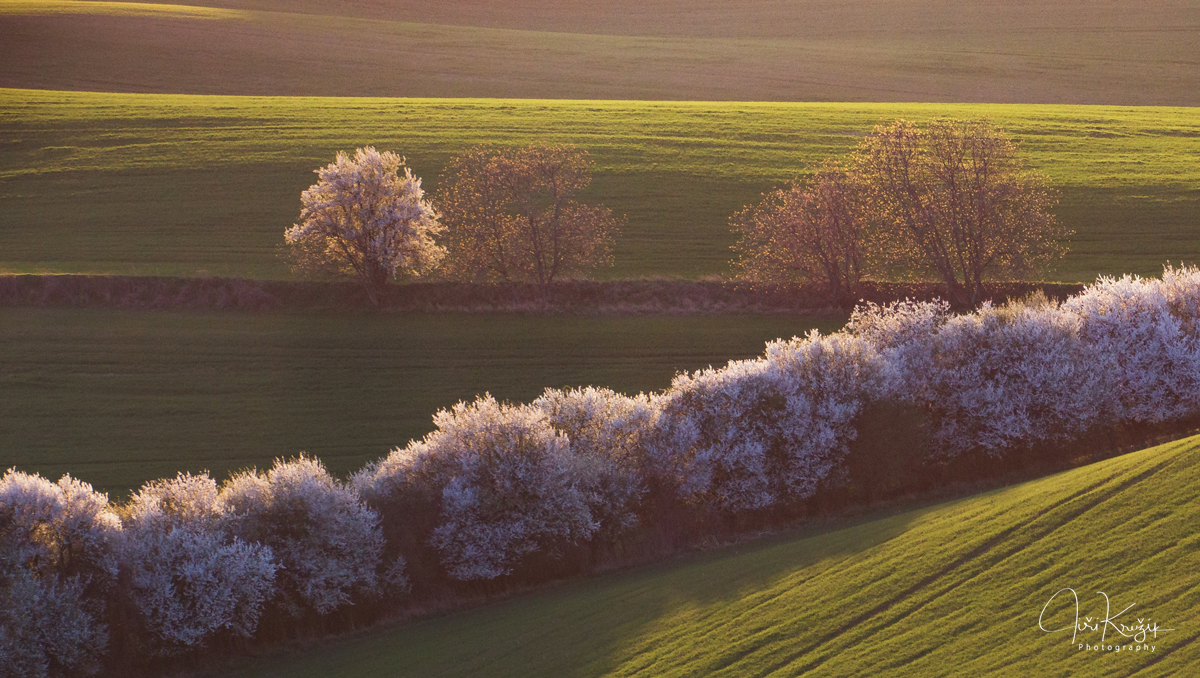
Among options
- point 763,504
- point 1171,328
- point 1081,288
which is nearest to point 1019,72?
point 1081,288

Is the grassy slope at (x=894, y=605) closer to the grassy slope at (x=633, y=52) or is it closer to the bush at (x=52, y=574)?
the bush at (x=52, y=574)

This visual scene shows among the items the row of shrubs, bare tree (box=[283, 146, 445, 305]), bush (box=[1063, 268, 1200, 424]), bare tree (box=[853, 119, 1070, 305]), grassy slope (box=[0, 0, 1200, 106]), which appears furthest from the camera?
grassy slope (box=[0, 0, 1200, 106])

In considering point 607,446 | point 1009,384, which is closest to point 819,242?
point 1009,384

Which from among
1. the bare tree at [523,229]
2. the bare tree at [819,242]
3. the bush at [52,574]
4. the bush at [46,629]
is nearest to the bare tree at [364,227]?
the bare tree at [523,229]


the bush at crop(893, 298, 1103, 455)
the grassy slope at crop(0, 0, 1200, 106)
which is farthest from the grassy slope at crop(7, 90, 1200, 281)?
the bush at crop(893, 298, 1103, 455)

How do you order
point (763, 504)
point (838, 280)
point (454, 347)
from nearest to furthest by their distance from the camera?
1. point (763, 504)
2. point (454, 347)
3. point (838, 280)

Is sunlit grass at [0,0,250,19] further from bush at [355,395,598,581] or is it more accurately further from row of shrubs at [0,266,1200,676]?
bush at [355,395,598,581]

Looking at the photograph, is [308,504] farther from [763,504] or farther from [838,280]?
[838,280]
